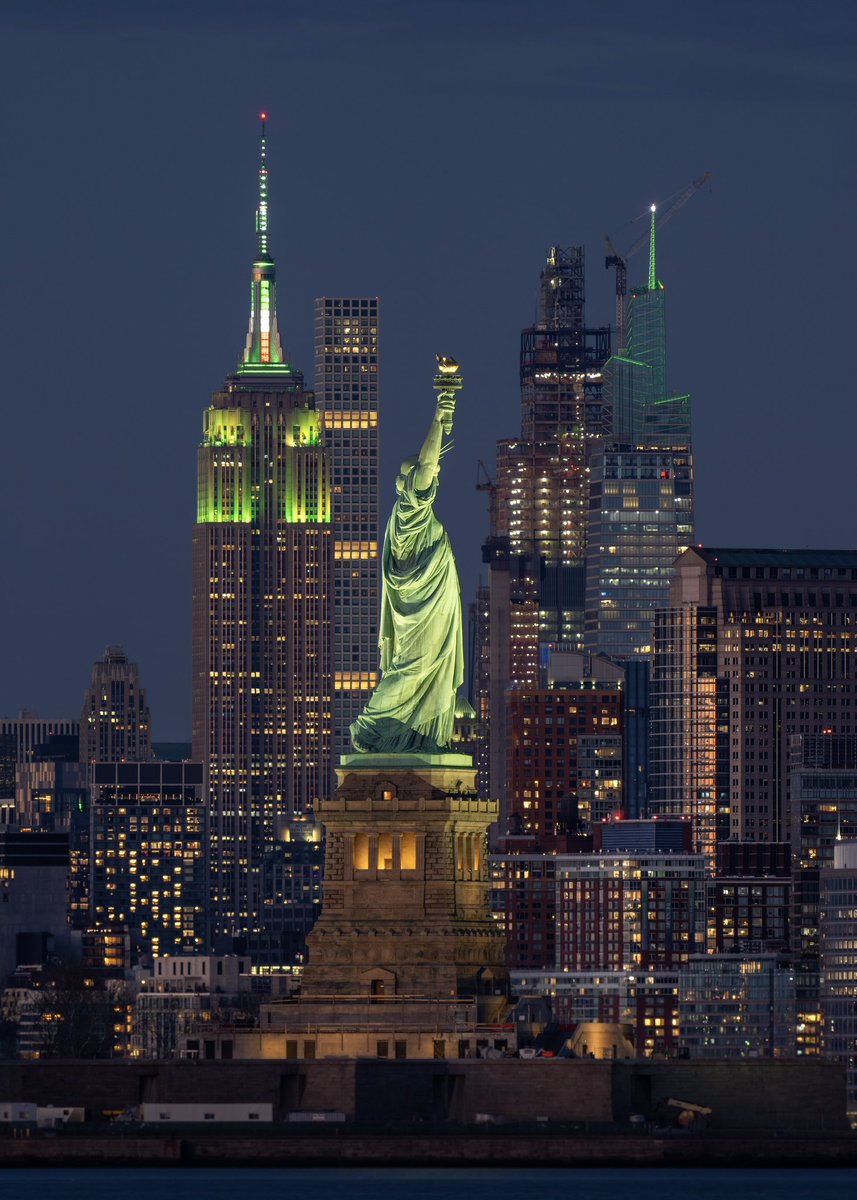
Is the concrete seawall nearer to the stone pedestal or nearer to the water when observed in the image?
the water

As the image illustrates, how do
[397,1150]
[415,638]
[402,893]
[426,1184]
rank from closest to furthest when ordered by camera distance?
[426,1184] → [397,1150] → [402,893] → [415,638]

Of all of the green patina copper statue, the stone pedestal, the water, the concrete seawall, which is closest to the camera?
the water

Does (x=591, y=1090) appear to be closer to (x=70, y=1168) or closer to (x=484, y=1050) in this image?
(x=484, y=1050)

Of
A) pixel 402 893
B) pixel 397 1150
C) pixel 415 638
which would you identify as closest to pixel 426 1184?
pixel 397 1150

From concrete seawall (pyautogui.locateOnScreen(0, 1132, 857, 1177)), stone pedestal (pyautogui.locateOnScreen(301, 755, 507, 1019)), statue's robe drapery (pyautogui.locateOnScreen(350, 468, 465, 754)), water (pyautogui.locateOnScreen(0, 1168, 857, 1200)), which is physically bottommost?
water (pyautogui.locateOnScreen(0, 1168, 857, 1200))

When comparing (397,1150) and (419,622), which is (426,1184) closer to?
(397,1150)

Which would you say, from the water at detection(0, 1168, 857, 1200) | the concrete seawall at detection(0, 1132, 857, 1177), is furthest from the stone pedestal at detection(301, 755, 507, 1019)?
the water at detection(0, 1168, 857, 1200)
